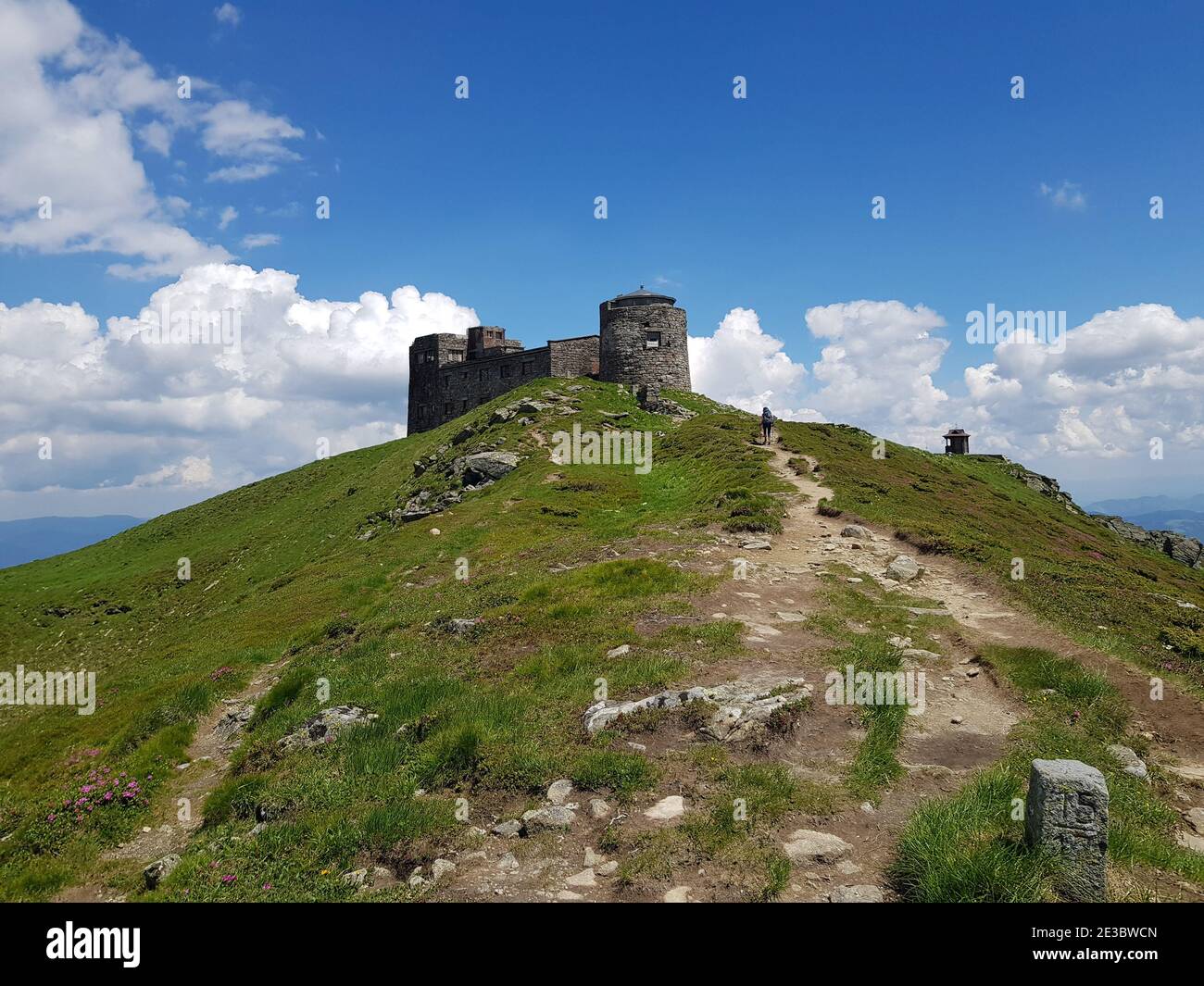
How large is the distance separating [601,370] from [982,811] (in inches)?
2524

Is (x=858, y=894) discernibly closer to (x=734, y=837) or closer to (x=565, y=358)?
(x=734, y=837)

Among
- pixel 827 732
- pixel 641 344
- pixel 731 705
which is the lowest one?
pixel 827 732

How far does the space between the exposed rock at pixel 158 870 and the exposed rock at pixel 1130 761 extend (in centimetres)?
1503

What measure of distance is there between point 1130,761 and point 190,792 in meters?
17.7

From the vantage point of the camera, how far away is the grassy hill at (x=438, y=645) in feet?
36.9

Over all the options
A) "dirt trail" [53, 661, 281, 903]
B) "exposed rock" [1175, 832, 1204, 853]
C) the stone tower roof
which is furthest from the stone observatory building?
"exposed rock" [1175, 832, 1204, 853]

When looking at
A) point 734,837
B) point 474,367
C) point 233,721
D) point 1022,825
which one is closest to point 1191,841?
point 1022,825

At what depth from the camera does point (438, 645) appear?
18734mm

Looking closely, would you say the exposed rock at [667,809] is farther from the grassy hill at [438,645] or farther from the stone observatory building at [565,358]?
the stone observatory building at [565,358]

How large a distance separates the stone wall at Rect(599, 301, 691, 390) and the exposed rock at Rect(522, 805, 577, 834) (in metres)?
60.3

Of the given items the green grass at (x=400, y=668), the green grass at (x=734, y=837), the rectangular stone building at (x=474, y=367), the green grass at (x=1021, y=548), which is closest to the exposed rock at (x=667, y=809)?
the green grass at (x=734, y=837)

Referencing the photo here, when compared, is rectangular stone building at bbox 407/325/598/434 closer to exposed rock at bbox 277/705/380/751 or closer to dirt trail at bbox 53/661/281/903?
dirt trail at bbox 53/661/281/903

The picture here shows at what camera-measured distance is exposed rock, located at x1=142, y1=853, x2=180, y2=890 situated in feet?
35.1
